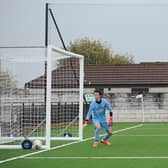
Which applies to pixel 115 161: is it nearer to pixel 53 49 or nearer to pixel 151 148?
pixel 151 148

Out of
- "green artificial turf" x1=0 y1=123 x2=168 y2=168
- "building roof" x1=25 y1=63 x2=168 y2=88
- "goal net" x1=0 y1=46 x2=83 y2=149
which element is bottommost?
"green artificial turf" x1=0 y1=123 x2=168 y2=168

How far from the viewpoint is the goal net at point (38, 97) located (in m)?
19.3

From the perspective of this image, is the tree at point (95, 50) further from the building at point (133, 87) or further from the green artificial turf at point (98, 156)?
the green artificial turf at point (98, 156)

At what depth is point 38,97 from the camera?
23.0 meters

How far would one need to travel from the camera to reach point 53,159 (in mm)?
14234

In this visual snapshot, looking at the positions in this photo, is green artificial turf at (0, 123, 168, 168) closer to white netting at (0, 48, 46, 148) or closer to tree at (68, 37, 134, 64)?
white netting at (0, 48, 46, 148)

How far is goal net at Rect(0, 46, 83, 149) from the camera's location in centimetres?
1927

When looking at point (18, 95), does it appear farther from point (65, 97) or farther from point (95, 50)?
point (95, 50)

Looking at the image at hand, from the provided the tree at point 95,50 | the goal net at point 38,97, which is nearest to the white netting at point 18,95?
the goal net at point 38,97

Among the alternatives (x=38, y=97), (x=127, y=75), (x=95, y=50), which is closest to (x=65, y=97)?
(x=38, y=97)

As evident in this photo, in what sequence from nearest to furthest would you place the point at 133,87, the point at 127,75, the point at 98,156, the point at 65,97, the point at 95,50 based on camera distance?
the point at 98,156 → the point at 65,97 → the point at 133,87 → the point at 127,75 → the point at 95,50

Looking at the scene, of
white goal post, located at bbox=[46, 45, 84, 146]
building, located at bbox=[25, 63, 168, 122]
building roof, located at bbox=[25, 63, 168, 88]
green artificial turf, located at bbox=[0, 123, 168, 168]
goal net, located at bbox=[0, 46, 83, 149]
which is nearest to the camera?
green artificial turf, located at bbox=[0, 123, 168, 168]

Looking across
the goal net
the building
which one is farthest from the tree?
the goal net

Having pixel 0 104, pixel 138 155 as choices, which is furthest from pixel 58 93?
pixel 138 155
